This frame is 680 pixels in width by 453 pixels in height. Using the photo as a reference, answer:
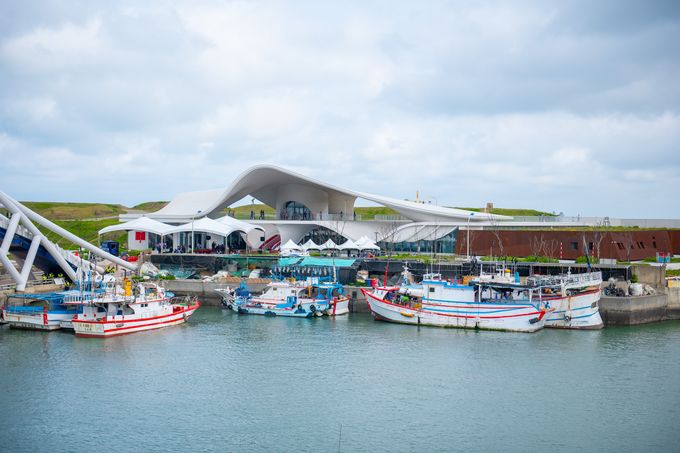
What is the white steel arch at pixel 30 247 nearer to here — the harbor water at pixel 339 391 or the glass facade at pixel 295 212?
the harbor water at pixel 339 391

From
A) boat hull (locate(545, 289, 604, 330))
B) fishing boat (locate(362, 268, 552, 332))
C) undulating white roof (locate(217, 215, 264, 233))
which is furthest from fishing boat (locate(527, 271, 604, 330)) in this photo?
undulating white roof (locate(217, 215, 264, 233))

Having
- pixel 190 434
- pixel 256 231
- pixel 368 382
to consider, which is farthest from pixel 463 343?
pixel 256 231

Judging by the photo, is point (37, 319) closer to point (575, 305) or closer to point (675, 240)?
point (575, 305)

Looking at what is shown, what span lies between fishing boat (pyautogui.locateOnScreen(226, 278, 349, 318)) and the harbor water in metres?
3.57

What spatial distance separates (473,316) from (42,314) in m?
16.9

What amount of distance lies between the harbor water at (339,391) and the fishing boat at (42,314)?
0.46 m

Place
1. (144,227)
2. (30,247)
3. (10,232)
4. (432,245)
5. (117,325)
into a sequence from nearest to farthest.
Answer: (117,325) → (10,232) → (30,247) → (432,245) → (144,227)

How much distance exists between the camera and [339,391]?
18.8 meters

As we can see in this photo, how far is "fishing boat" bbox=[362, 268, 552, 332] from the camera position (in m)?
27.3

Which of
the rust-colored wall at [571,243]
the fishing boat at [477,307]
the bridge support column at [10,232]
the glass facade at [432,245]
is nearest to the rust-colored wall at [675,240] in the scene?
the rust-colored wall at [571,243]

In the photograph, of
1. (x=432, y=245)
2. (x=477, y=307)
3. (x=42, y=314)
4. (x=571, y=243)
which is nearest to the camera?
(x=42, y=314)

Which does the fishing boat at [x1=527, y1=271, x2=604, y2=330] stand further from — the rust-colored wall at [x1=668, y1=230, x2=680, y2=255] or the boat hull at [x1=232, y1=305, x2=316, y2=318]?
the rust-colored wall at [x1=668, y1=230, x2=680, y2=255]

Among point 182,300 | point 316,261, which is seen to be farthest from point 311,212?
point 182,300

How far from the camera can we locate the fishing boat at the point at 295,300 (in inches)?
1217
